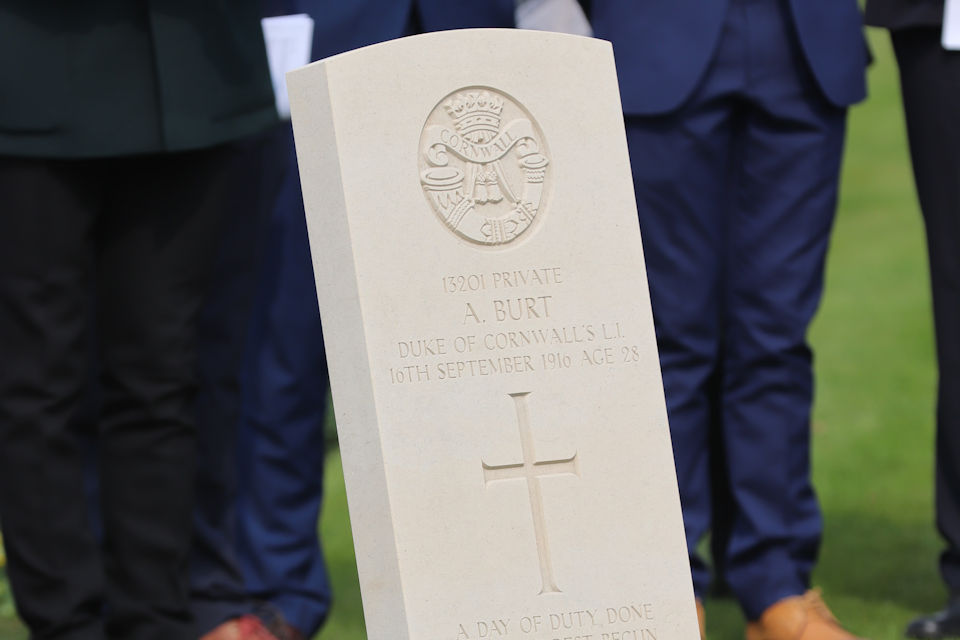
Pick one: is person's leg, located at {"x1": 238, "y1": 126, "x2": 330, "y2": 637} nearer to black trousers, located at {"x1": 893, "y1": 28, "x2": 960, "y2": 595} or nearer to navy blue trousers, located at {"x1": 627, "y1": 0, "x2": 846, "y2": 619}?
navy blue trousers, located at {"x1": 627, "y1": 0, "x2": 846, "y2": 619}

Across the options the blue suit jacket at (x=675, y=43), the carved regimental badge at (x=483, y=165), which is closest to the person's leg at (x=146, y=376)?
the carved regimental badge at (x=483, y=165)

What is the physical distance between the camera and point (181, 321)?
2834 mm

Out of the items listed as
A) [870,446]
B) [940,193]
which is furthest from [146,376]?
[870,446]

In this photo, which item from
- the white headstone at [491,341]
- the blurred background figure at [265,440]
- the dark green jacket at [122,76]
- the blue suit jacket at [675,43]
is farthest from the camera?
the blurred background figure at [265,440]

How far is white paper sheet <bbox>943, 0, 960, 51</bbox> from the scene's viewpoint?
299 centimetres

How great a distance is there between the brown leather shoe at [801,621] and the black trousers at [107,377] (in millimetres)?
1246

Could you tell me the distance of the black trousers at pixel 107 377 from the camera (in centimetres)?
265

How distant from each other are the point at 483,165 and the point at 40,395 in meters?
0.95

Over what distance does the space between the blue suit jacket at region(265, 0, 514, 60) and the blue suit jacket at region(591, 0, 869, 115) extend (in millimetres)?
235

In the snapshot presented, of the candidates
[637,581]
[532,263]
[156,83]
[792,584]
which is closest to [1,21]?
[156,83]

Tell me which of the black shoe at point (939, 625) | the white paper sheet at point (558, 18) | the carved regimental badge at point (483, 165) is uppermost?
the white paper sheet at point (558, 18)

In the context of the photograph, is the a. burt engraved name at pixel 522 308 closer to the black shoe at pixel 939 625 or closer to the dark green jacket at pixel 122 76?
Answer: the dark green jacket at pixel 122 76

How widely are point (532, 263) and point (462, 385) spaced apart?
24 cm

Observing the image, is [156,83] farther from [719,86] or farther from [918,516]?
[918,516]
